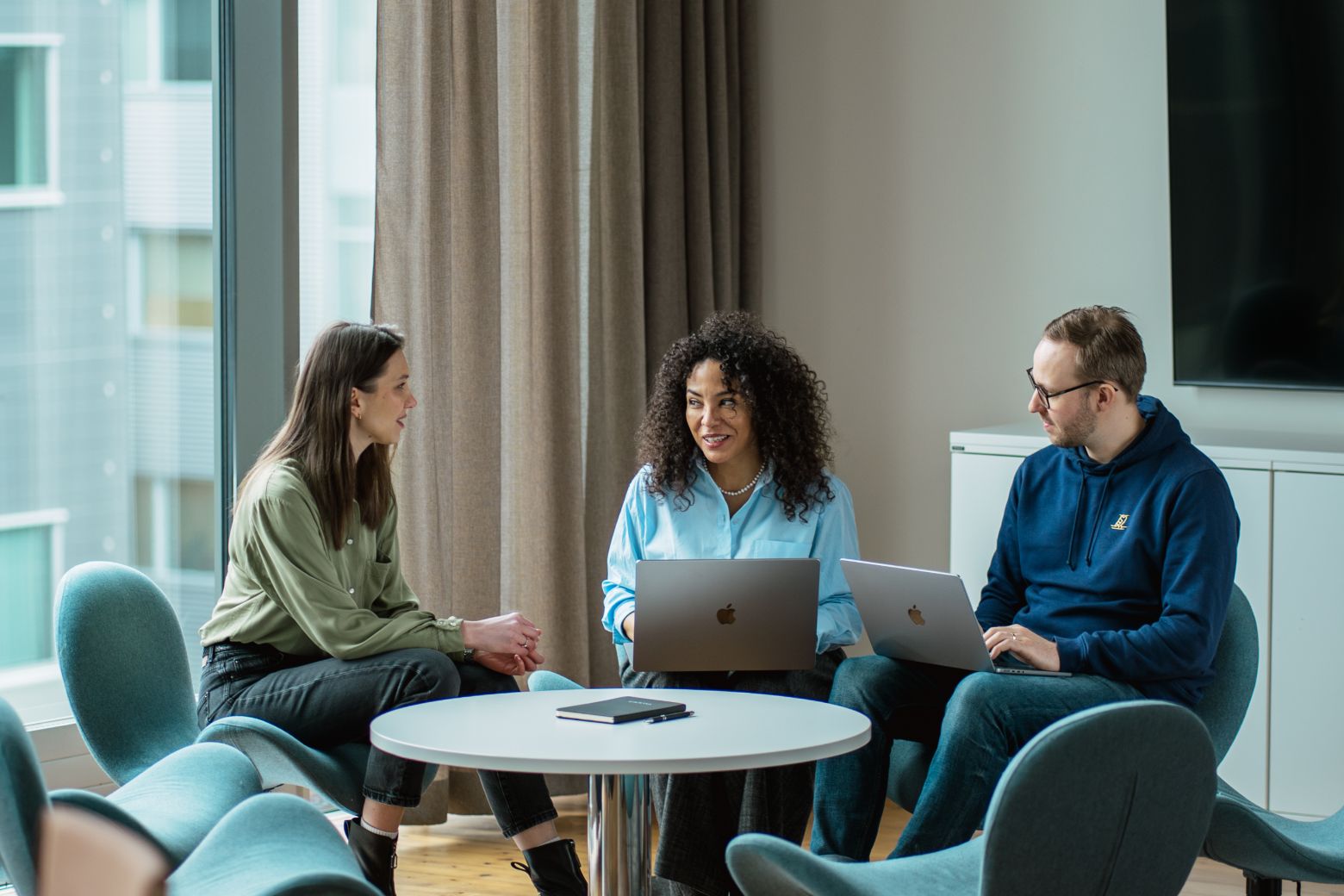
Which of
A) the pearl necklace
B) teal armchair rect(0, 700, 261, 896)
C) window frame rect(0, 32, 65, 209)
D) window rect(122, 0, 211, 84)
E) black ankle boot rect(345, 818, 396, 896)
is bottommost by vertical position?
Result: black ankle boot rect(345, 818, 396, 896)

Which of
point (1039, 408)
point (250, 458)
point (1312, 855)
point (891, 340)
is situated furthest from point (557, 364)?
point (1312, 855)

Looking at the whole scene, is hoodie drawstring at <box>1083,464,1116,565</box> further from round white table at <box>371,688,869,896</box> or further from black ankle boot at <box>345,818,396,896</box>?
black ankle boot at <box>345,818,396,896</box>

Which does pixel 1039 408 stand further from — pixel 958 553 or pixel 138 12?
pixel 138 12

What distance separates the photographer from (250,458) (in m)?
3.29

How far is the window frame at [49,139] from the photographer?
3035 mm

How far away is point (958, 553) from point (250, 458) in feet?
5.61

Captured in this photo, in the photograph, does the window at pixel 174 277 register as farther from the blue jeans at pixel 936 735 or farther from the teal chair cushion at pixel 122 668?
the blue jeans at pixel 936 735

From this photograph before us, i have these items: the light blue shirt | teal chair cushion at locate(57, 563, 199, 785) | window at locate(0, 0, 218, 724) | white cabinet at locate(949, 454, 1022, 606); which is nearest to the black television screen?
white cabinet at locate(949, 454, 1022, 606)

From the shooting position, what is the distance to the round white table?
6.41 feet

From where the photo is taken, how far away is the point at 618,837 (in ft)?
7.48

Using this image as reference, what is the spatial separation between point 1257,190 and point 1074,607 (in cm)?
151

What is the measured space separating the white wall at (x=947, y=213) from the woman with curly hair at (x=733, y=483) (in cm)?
116

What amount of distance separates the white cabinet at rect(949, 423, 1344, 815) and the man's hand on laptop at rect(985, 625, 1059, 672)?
962mm

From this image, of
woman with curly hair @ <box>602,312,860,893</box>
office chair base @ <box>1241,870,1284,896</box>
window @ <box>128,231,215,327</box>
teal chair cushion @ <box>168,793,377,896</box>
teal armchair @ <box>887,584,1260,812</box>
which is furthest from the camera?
window @ <box>128,231,215,327</box>
